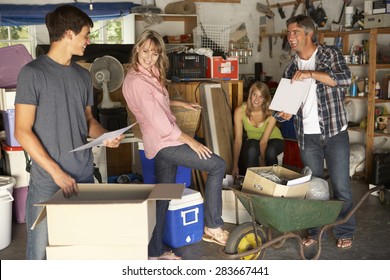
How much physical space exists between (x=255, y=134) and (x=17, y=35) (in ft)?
14.5

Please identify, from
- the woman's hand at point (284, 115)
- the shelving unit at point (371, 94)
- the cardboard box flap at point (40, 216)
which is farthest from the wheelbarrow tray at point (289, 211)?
the shelving unit at point (371, 94)

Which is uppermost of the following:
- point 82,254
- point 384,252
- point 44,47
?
point 44,47

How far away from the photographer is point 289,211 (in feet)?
9.35

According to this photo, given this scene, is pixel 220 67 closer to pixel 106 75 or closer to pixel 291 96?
pixel 106 75

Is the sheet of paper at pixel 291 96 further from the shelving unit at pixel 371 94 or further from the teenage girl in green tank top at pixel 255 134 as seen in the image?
the shelving unit at pixel 371 94

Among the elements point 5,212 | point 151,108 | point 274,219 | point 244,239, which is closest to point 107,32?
point 5,212

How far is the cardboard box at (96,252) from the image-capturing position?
6.20ft

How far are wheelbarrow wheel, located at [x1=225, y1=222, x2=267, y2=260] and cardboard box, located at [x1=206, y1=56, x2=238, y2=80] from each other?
6.63ft

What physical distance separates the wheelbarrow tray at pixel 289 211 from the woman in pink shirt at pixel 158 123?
1.14ft

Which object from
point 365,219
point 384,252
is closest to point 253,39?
point 365,219

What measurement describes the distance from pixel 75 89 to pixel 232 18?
6382 millimetres

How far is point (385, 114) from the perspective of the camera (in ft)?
18.6

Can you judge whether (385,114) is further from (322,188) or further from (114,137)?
(114,137)

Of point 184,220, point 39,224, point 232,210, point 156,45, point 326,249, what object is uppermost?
point 156,45
